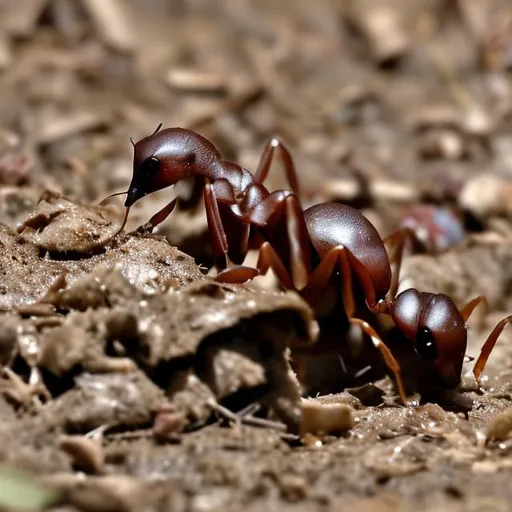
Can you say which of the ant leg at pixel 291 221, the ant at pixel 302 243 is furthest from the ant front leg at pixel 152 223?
the ant leg at pixel 291 221

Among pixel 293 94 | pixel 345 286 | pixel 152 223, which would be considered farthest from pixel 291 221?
pixel 293 94

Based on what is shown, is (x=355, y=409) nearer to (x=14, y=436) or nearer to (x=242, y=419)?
(x=242, y=419)

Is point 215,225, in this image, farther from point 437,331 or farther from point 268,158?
point 437,331

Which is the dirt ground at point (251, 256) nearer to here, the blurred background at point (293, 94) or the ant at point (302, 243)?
the blurred background at point (293, 94)

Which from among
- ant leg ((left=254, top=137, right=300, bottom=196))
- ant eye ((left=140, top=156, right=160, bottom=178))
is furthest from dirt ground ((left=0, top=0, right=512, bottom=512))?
ant leg ((left=254, top=137, right=300, bottom=196))

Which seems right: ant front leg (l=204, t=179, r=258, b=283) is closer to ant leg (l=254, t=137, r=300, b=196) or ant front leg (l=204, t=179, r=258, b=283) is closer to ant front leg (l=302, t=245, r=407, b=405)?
ant front leg (l=302, t=245, r=407, b=405)

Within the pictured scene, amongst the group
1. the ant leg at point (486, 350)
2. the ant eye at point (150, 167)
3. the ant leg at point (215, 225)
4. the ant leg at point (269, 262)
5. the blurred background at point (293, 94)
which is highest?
the blurred background at point (293, 94)

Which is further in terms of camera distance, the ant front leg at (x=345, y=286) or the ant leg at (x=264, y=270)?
the ant front leg at (x=345, y=286)
